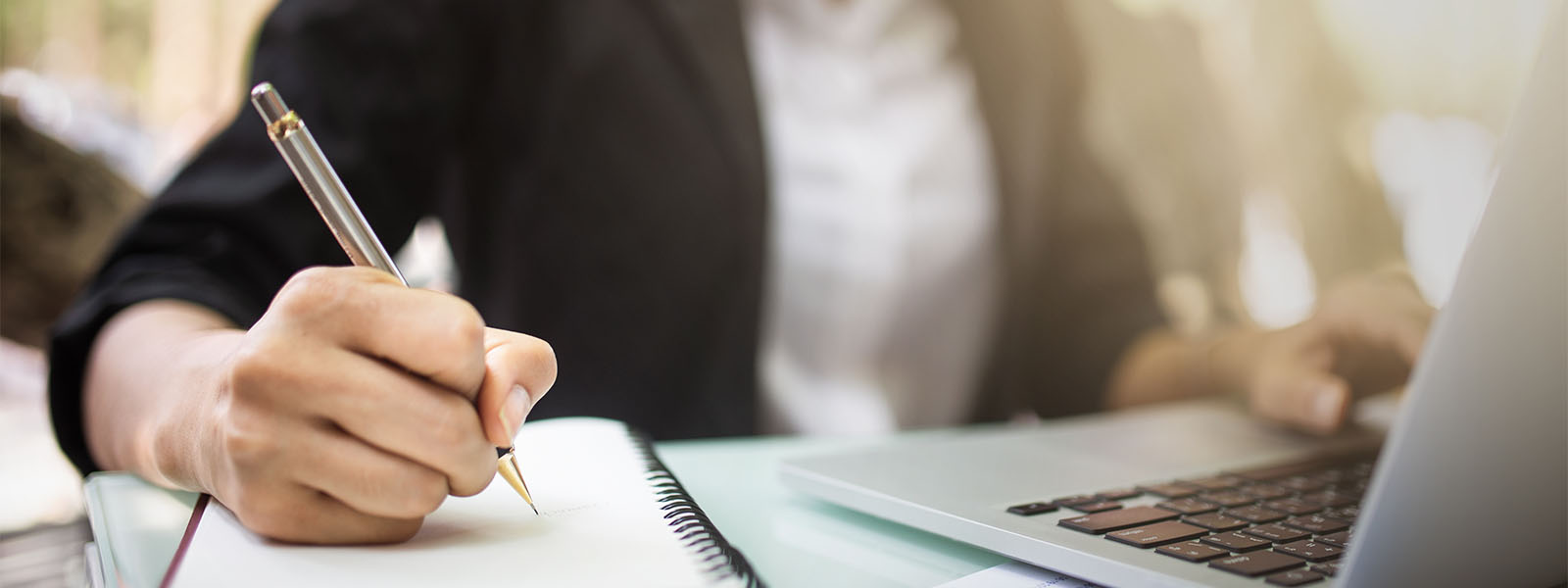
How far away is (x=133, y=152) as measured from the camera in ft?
1.68

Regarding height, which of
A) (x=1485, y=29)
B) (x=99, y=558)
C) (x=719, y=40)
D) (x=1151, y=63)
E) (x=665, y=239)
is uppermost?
(x=1485, y=29)

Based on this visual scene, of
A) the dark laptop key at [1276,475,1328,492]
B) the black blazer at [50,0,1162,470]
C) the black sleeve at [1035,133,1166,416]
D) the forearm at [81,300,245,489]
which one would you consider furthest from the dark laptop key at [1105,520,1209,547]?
the black sleeve at [1035,133,1166,416]

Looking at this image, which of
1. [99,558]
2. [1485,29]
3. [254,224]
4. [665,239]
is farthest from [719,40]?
[1485,29]

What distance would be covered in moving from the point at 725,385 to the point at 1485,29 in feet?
4.42

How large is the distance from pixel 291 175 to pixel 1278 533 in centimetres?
42

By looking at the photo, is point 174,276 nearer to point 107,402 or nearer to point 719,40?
point 107,402

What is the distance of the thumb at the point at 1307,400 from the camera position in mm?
458

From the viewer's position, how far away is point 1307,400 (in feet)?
1.53

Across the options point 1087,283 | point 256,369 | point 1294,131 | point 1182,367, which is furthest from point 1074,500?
point 1294,131

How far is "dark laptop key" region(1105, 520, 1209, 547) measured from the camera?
21 cm

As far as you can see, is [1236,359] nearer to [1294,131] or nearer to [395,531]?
[395,531]

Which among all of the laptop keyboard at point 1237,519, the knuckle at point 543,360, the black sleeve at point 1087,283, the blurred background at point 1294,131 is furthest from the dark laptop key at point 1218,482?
the blurred background at point 1294,131

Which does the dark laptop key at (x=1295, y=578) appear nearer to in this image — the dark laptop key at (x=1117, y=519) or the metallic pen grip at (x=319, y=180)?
the dark laptop key at (x=1117, y=519)

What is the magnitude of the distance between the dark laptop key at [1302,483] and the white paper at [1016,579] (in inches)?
5.7
